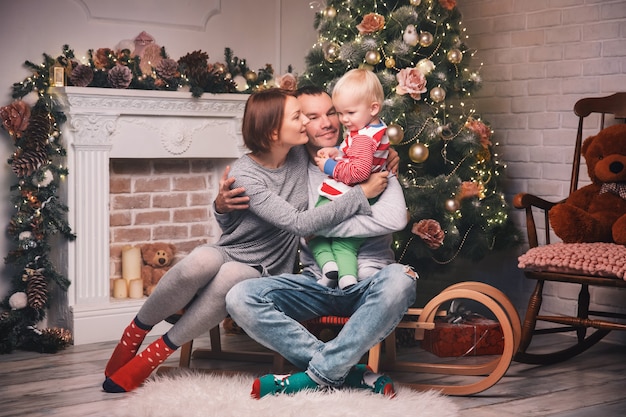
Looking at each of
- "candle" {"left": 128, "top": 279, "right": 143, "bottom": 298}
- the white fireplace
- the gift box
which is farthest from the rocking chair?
"candle" {"left": 128, "top": 279, "right": 143, "bottom": 298}

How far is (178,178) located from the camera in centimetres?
420

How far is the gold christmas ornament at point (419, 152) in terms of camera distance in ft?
11.5

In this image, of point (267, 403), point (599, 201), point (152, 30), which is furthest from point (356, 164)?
point (152, 30)

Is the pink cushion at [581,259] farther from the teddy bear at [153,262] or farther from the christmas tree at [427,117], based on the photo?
the teddy bear at [153,262]

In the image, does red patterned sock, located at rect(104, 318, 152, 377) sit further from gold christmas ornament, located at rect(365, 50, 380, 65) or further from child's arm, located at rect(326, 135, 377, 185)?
gold christmas ornament, located at rect(365, 50, 380, 65)

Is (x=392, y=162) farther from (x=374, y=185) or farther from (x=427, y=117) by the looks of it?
(x=427, y=117)

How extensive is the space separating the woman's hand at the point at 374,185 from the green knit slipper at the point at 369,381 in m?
0.57

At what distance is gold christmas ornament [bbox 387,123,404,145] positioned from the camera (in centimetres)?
339

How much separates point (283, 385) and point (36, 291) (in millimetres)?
1462

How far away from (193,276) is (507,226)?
1.80m

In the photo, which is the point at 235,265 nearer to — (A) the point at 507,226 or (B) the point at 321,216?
(B) the point at 321,216

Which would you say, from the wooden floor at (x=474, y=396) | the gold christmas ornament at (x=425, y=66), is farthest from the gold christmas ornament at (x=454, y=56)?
the wooden floor at (x=474, y=396)

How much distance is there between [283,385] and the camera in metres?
2.62

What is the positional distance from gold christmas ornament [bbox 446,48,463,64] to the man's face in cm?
86
